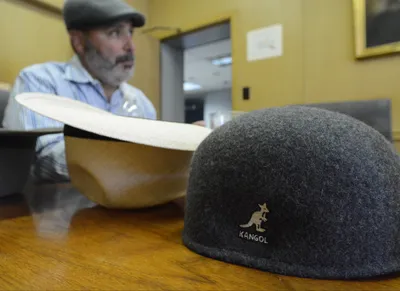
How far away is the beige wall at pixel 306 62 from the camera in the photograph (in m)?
1.64

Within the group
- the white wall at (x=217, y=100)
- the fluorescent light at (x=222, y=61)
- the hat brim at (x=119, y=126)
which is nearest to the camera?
the hat brim at (x=119, y=126)

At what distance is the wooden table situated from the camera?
0.21 metres

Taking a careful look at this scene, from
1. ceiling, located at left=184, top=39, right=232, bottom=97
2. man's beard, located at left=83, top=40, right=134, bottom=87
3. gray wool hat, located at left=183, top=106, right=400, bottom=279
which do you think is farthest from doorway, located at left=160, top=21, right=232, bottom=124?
gray wool hat, located at left=183, top=106, right=400, bottom=279

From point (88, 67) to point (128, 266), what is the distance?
1.20 meters

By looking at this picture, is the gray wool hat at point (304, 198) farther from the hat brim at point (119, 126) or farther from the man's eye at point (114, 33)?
the man's eye at point (114, 33)

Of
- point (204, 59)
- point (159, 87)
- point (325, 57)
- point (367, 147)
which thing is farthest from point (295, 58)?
point (204, 59)

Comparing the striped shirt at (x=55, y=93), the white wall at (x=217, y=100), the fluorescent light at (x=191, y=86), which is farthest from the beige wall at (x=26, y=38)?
the white wall at (x=217, y=100)

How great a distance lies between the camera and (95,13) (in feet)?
3.85

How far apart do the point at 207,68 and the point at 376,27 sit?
10.9 feet

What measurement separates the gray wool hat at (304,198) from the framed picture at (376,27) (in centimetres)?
157

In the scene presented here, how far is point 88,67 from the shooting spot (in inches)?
51.6

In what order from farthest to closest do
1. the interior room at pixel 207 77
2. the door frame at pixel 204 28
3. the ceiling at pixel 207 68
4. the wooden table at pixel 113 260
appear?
the interior room at pixel 207 77, the ceiling at pixel 207 68, the door frame at pixel 204 28, the wooden table at pixel 113 260

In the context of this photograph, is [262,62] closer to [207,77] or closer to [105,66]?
[105,66]

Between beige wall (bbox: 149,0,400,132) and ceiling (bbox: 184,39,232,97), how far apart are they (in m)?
0.88
